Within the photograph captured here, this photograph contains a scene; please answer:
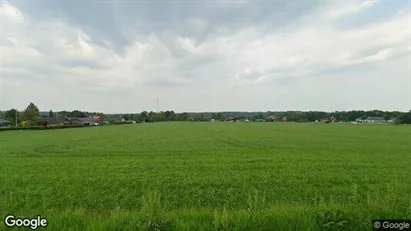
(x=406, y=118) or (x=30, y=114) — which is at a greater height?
(x=30, y=114)

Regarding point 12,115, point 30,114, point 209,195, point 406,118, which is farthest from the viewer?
point 406,118

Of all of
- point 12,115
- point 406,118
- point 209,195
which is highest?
point 12,115

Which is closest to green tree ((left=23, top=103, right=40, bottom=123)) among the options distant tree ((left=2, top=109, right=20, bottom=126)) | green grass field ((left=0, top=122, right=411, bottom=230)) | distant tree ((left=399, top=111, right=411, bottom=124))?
distant tree ((left=2, top=109, right=20, bottom=126))

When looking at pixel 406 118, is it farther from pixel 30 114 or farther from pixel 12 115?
pixel 12 115

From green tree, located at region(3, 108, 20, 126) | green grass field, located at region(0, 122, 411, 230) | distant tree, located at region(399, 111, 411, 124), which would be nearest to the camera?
green grass field, located at region(0, 122, 411, 230)

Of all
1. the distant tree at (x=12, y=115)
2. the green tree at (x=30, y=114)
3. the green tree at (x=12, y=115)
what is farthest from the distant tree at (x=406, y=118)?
the green tree at (x=12, y=115)

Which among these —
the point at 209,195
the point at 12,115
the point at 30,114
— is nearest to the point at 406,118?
the point at 209,195

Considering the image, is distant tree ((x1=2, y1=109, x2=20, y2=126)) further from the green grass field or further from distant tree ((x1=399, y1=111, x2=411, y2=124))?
distant tree ((x1=399, y1=111, x2=411, y2=124))

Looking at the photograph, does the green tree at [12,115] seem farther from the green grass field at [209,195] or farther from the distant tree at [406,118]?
the distant tree at [406,118]

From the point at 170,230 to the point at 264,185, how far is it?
367 inches

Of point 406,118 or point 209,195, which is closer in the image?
point 209,195

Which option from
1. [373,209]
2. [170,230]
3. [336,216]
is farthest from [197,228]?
[373,209]

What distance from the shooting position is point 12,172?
17.4 meters

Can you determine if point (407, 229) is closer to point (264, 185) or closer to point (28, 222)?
point (28, 222)
